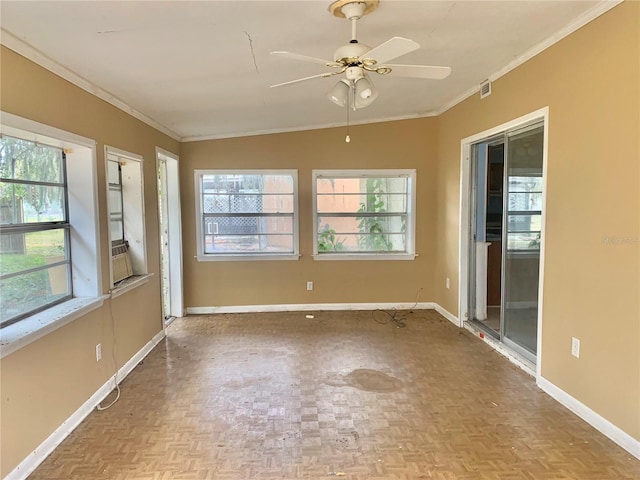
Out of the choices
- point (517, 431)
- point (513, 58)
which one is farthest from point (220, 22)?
point (517, 431)

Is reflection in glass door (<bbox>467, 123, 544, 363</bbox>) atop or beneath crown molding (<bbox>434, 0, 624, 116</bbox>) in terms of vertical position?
beneath

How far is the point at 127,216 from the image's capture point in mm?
3666

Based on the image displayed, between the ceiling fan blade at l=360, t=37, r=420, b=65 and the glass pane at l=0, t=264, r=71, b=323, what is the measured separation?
7.73 feet

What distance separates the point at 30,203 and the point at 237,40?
5.35 ft

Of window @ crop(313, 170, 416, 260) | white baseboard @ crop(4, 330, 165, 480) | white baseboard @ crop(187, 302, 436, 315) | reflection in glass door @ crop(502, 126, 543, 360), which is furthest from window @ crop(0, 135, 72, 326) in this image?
reflection in glass door @ crop(502, 126, 543, 360)

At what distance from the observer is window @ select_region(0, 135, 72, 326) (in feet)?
7.33

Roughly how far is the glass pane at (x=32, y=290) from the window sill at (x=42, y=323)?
A: 2.7 inches

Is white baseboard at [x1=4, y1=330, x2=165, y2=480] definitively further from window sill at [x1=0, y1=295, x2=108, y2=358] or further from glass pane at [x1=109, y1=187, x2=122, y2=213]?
glass pane at [x1=109, y1=187, x2=122, y2=213]

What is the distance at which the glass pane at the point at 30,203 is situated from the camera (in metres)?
2.25

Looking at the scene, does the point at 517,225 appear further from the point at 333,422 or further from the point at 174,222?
the point at 174,222

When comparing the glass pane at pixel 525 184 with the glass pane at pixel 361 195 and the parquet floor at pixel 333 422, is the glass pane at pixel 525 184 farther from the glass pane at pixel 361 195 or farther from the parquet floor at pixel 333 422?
the glass pane at pixel 361 195

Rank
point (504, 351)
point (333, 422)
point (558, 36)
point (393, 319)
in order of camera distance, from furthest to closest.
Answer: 1. point (393, 319)
2. point (504, 351)
3. point (558, 36)
4. point (333, 422)

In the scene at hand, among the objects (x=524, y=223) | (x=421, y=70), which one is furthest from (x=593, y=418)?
(x=421, y=70)

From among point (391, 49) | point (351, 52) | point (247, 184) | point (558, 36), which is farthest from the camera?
point (247, 184)
